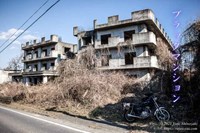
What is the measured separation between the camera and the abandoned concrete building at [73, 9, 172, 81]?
2189 cm

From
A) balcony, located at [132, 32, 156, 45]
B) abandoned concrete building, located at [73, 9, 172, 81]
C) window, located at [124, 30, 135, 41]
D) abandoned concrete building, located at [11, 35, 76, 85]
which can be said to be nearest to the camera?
balcony, located at [132, 32, 156, 45]

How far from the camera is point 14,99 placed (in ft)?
63.3

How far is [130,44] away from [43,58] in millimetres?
21836

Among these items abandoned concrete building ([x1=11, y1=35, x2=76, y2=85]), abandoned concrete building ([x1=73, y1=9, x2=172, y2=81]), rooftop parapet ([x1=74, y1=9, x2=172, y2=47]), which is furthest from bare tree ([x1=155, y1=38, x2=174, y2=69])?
abandoned concrete building ([x1=11, y1=35, x2=76, y2=85])

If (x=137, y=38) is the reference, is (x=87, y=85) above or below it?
below

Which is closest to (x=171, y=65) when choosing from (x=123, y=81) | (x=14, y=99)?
(x=123, y=81)

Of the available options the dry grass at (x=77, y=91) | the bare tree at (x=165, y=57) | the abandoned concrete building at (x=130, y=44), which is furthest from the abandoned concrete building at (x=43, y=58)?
the bare tree at (x=165, y=57)

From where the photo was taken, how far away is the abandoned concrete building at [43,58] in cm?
3594

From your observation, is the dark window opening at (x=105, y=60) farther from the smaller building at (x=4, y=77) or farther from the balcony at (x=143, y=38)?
the smaller building at (x=4, y=77)

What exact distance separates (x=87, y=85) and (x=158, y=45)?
13.0m

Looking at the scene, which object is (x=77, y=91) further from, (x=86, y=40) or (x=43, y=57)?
(x=43, y=57)

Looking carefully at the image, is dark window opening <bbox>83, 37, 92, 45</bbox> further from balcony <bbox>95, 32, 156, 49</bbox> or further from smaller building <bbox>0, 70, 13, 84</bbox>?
smaller building <bbox>0, 70, 13, 84</bbox>

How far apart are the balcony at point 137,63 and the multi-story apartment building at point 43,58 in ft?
49.1

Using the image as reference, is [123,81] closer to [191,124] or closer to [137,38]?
[137,38]
